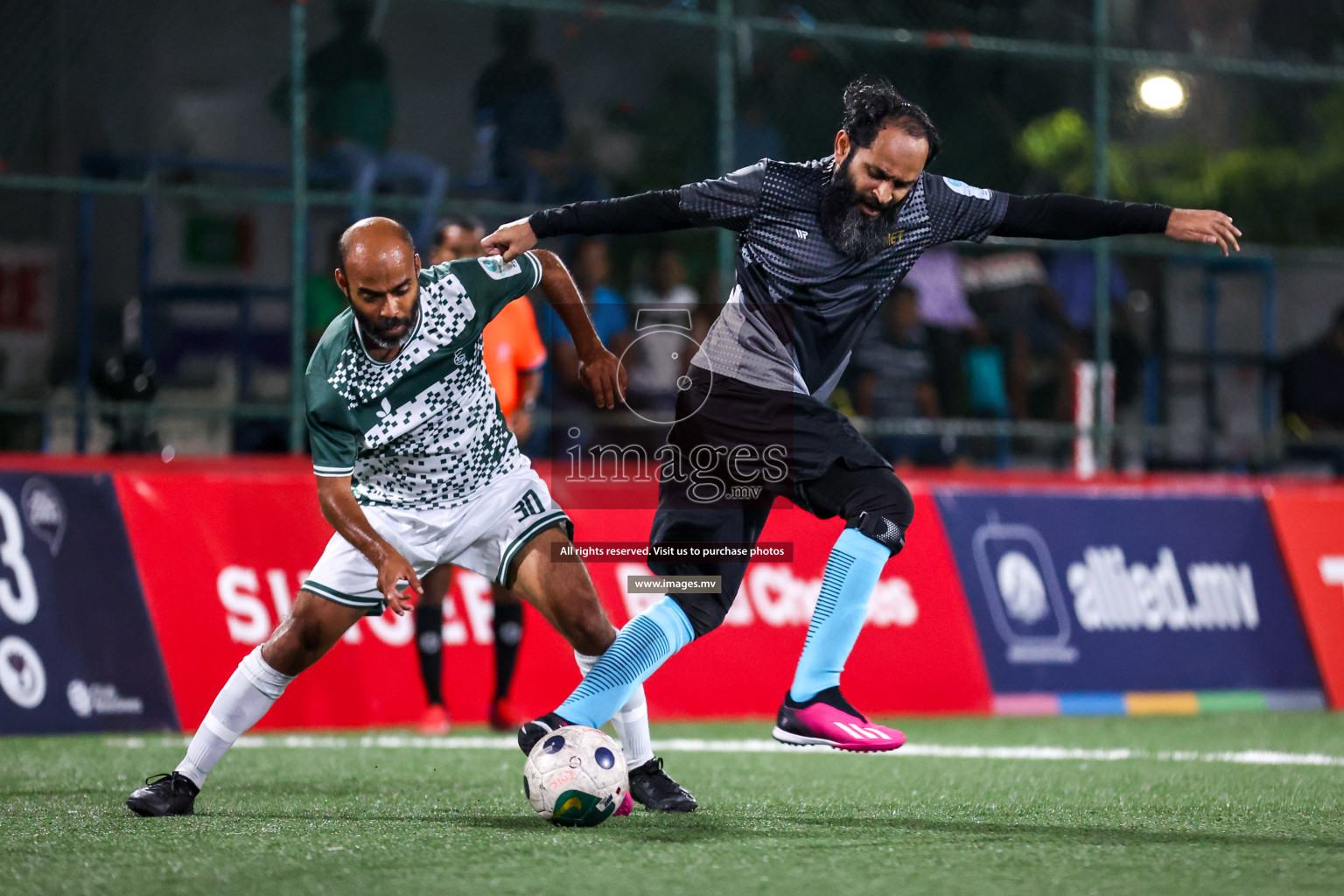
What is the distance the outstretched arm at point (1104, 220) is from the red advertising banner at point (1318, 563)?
5.80 m

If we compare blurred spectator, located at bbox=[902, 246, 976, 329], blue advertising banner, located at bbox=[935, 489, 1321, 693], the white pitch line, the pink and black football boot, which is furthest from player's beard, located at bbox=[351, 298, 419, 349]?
blurred spectator, located at bbox=[902, 246, 976, 329]

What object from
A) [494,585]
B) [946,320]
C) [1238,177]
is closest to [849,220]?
[494,585]

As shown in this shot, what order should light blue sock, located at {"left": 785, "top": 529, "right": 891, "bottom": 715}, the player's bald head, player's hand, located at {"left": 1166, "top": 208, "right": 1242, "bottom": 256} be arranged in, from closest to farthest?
the player's bald head
light blue sock, located at {"left": 785, "top": 529, "right": 891, "bottom": 715}
player's hand, located at {"left": 1166, "top": 208, "right": 1242, "bottom": 256}

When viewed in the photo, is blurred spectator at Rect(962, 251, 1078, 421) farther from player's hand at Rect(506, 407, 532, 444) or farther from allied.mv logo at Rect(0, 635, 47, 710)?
allied.mv logo at Rect(0, 635, 47, 710)

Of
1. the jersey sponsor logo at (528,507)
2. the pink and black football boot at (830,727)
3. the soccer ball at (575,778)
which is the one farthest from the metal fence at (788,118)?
the pink and black football boot at (830,727)

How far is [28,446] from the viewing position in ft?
34.9

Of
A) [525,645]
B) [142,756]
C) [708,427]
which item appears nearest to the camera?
[708,427]

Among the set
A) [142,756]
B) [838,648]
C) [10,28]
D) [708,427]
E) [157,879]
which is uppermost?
[10,28]

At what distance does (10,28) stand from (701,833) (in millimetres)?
7856

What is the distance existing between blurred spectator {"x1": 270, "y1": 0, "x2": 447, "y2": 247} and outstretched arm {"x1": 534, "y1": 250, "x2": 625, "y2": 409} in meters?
5.67

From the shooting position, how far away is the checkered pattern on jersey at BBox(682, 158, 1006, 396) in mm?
5715

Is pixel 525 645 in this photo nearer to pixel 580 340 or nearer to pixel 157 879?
pixel 580 340

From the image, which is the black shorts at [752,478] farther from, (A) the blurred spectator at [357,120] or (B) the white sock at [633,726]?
(A) the blurred spectator at [357,120]

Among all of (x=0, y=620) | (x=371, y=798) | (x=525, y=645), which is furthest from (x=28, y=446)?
(x=371, y=798)
